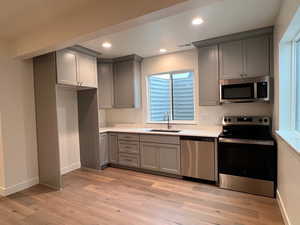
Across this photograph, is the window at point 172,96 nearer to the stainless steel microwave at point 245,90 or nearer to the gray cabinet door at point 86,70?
the stainless steel microwave at point 245,90

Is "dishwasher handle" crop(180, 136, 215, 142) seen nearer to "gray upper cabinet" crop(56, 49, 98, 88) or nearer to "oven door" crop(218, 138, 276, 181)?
"oven door" crop(218, 138, 276, 181)

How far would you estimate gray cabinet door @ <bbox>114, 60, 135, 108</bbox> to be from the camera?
13.5ft

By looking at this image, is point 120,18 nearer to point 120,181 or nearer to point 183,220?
point 183,220

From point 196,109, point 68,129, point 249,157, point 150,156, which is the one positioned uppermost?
point 196,109

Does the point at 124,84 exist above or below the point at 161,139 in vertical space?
above

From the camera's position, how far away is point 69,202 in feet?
8.61

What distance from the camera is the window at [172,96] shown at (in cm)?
393

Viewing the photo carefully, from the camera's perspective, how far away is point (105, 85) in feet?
14.0

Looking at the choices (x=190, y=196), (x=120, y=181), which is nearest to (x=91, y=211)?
(x=120, y=181)

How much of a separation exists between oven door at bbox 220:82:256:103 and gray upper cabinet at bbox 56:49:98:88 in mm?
2504

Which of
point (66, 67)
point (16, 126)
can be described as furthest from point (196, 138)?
point (16, 126)

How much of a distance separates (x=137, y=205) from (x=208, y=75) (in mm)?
2462

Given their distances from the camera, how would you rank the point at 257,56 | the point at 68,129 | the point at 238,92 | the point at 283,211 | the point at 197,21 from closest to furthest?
the point at 283,211 < the point at 197,21 < the point at 257,56 < the point at 238,92 < the point at 68,129

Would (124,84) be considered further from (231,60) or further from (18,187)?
(18,187)
